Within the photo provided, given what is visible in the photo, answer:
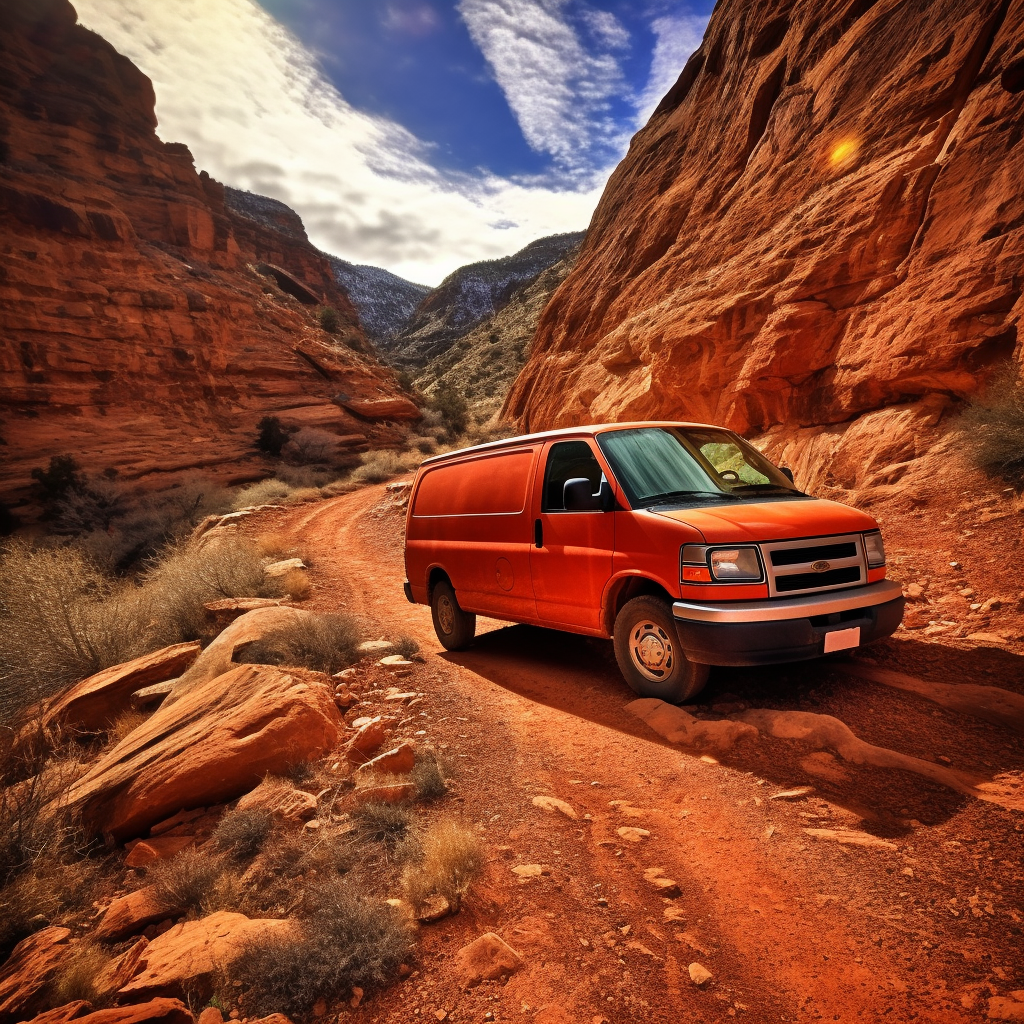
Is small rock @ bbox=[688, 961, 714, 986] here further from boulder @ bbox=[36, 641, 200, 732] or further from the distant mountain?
the distant mountain

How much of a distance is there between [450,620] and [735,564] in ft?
11.6

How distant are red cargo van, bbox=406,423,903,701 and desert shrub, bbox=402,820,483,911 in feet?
5.90

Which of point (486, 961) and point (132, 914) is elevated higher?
point (486, 961)

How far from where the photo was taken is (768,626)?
11.0ft

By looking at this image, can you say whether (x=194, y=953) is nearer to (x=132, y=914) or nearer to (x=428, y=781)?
(x=132, y=914)

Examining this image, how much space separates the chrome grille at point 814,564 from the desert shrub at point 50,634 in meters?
7.46

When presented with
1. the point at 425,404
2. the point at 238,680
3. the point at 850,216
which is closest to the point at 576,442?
the point at 238,680

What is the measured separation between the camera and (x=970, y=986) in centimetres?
171

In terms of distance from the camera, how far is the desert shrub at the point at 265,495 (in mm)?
19219

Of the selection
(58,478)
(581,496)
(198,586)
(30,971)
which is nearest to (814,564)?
(581,496)

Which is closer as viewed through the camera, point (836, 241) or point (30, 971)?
point (30, 971)

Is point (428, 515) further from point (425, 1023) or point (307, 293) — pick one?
point (307, 293)

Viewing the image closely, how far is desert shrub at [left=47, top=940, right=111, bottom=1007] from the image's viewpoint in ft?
6.95

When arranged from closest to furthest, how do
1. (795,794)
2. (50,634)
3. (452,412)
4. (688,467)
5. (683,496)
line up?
(795,794), (683,496), (688,467), (50,634), (452,412)
